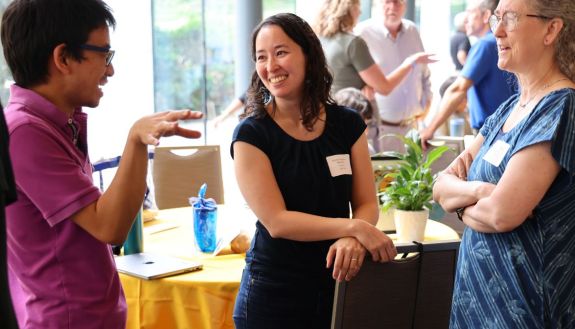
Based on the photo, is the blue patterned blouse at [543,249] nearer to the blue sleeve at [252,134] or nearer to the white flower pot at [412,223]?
the blue sleeve at [252,134]

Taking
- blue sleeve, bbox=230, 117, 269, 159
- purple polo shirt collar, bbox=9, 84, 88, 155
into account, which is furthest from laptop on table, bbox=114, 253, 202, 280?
purple polo shirt collar, bbox=9, 84, 88, 155

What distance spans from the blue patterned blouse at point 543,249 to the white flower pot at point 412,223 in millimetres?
911

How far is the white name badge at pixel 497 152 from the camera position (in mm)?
1667

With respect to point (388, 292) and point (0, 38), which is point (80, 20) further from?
point (388, 292)

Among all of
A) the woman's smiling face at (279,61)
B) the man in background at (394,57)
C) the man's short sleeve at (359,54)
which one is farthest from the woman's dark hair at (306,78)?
the man in background at (394,57)

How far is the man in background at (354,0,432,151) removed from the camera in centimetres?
496

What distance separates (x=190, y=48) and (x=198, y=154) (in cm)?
285

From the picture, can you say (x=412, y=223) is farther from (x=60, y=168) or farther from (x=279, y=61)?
(x=60, y=168)

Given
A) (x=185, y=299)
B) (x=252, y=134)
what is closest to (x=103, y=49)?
(x=252, y=134)

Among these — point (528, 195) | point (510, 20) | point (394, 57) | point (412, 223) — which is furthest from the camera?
point (394, 57)

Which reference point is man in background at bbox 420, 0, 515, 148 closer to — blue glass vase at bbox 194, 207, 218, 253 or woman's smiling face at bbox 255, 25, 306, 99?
blue glass vase at bbox 194, 207, 218, 253

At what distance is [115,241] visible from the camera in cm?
139

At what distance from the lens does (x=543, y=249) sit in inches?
62.8

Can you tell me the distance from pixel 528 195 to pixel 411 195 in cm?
106
